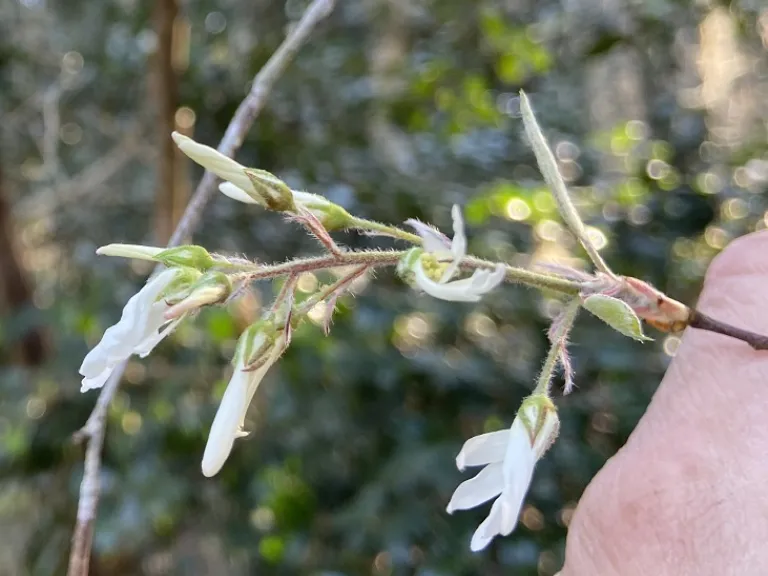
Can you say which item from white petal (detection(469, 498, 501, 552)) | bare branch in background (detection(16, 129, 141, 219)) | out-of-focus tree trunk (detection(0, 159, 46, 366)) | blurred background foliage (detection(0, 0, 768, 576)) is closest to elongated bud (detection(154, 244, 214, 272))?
white petal (detection(469, 498, 501, 552))

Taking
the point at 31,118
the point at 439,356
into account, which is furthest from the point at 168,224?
the point at 31,118

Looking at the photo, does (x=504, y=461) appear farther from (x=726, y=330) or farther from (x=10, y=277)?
(x=10, y=277)

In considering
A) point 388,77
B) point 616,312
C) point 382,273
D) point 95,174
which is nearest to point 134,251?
point 616,312

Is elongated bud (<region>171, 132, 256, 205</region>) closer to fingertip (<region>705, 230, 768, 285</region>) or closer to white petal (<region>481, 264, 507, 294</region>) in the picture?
white petal (<region>481, 264, 507, 294</region>)

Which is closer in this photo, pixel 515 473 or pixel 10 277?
pixel 515 473

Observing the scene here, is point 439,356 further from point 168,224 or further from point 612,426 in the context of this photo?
point 168,224

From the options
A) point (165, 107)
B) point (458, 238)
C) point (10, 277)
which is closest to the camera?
point (458, 238)

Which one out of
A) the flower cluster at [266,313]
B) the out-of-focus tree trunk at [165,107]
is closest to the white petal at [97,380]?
the flower cluster at [266,313]
